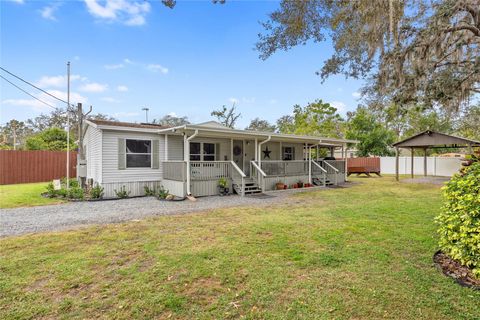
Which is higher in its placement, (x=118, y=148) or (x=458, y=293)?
(x=118, y=148)

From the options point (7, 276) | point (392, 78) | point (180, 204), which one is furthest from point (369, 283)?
point (392, 78)

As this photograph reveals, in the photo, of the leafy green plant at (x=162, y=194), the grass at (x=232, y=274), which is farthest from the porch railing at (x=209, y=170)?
the grass at (x=232, y=274)

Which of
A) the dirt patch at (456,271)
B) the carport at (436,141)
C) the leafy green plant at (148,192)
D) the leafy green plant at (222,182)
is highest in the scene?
the carport at (436,141)

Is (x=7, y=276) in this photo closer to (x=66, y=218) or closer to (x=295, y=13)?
(x=66, y=218)

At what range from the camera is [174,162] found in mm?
9617

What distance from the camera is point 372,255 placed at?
3701 mm

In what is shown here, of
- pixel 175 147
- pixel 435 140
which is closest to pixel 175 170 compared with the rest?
pixel 175 147

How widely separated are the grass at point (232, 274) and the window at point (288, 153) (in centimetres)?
968

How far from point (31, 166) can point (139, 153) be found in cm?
841

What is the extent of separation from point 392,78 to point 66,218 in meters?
9.76

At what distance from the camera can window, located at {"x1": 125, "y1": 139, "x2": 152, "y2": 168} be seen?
984 centimetres

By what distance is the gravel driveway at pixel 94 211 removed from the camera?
558 centimetres

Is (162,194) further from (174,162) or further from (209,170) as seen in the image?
(209,170)

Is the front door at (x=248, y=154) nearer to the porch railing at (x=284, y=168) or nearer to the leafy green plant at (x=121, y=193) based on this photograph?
the porch railing at (x=284, y=168)
